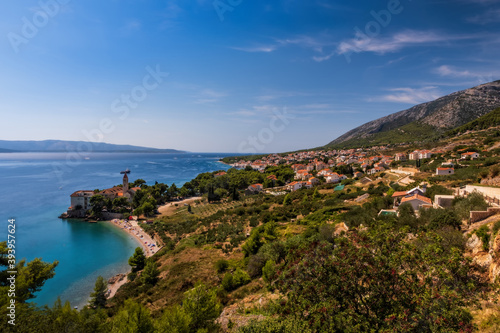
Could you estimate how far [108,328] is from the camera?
311 inches

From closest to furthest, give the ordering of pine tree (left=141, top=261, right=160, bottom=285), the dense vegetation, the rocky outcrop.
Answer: the dense vegetation < the rocky outcrop < pine tree (left=141, top=261, right=160, bottom=285)

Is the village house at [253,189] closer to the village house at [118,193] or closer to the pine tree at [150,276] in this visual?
the village house at [118,193]

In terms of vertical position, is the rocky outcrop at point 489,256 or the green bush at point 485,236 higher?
the green bush at point 485,236

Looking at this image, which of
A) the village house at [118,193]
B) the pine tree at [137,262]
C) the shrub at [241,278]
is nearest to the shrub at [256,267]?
the shrub at [241,278]

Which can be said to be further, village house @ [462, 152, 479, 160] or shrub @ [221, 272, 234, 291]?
village house @ [462, 152, 479, 160]

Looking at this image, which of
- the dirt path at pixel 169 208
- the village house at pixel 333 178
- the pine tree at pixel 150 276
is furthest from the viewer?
the village house at pixel 333 178

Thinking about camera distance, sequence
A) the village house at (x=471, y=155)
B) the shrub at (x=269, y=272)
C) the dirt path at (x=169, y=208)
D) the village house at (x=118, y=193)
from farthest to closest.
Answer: the village house at (x=118, y=193), the dirt path at (x=169, y=208), the village house at (x=471, y=155), the shrub at (x=269, y=272)

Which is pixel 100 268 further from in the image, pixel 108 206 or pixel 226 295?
pixel 108 206

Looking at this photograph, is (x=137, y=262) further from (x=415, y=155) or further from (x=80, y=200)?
(x=415, y=155)

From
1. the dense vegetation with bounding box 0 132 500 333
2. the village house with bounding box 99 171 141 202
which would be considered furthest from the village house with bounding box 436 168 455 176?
the village house with bounding box 99 171 141 202

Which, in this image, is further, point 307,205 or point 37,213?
point 37,213

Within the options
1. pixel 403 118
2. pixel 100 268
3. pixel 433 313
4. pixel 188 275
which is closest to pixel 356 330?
pixel 433 313

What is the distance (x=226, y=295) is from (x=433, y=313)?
9.83 m

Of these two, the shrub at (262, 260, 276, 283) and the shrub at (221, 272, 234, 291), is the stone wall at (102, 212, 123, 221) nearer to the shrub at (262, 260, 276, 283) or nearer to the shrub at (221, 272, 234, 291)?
the shrub at (221, 272, 234, 291)
